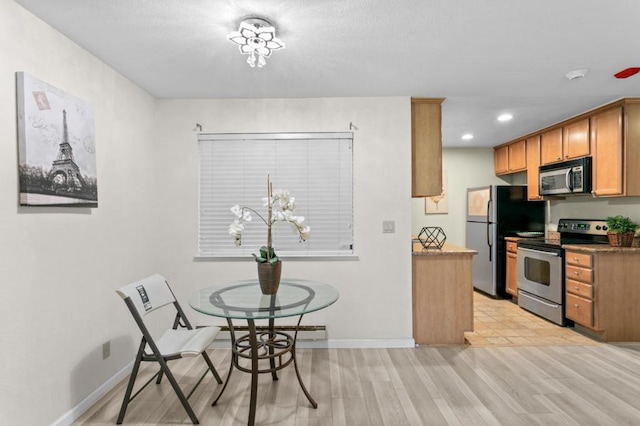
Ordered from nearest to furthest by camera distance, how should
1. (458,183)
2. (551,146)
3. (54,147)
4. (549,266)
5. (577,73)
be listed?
(54,147)
(577,73)
(549,266)
(551,146)
(458,183)

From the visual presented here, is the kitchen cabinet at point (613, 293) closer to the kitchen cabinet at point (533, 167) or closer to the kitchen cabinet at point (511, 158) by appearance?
the kitchen cabinet at point (533, 167)

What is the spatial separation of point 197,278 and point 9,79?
207 centimetres

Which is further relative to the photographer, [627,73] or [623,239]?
[623,239]

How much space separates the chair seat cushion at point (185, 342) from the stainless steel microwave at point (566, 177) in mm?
4086

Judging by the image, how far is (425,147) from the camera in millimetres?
3354

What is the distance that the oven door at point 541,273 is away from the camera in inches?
150

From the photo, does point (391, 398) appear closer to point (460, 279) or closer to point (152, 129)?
point (460, 279)

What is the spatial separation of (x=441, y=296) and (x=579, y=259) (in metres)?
1.54

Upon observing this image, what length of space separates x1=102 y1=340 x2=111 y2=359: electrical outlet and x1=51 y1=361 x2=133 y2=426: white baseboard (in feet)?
0.61

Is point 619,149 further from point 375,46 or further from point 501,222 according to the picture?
point 375,46

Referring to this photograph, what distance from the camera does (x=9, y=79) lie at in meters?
1.75

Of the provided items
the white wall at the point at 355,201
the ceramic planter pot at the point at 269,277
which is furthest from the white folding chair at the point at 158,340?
the white wall at the point at 355,201

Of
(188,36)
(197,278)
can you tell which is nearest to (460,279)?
(197,278)

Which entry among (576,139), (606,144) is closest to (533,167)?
(576,139)
